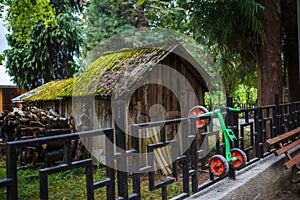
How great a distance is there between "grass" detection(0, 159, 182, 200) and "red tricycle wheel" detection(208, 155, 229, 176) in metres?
1.40

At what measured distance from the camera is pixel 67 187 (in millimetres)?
4863

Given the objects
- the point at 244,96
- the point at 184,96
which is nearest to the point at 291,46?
the point at 184,96

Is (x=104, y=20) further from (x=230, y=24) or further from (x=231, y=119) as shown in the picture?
(x=231, y=119)

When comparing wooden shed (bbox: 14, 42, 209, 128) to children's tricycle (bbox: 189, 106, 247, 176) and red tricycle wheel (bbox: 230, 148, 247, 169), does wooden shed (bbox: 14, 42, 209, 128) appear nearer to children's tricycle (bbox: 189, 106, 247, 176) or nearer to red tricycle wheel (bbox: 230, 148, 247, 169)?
children's tricycle (bbox: 189, 106, 247, 176)

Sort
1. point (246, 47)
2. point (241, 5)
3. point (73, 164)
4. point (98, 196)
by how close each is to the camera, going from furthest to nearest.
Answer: point (246, 47) < point (241, 5) < point (98, 196) < point (73, 164)

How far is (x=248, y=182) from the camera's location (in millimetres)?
3059

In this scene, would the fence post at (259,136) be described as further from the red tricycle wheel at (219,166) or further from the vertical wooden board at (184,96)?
the vertical wooden board at (184,96)

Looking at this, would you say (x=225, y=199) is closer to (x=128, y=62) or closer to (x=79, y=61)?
(x=128, y=62)

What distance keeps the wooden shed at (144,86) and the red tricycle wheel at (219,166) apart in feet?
9.04

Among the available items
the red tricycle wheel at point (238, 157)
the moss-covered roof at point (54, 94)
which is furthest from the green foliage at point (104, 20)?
the red tricycle wheel at point (238, 157)

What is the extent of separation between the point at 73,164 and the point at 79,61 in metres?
13.5

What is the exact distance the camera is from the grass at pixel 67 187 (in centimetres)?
432

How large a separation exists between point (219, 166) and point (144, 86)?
3.05 meters

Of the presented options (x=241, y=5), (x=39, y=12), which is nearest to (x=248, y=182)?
(x=241, y=5)
